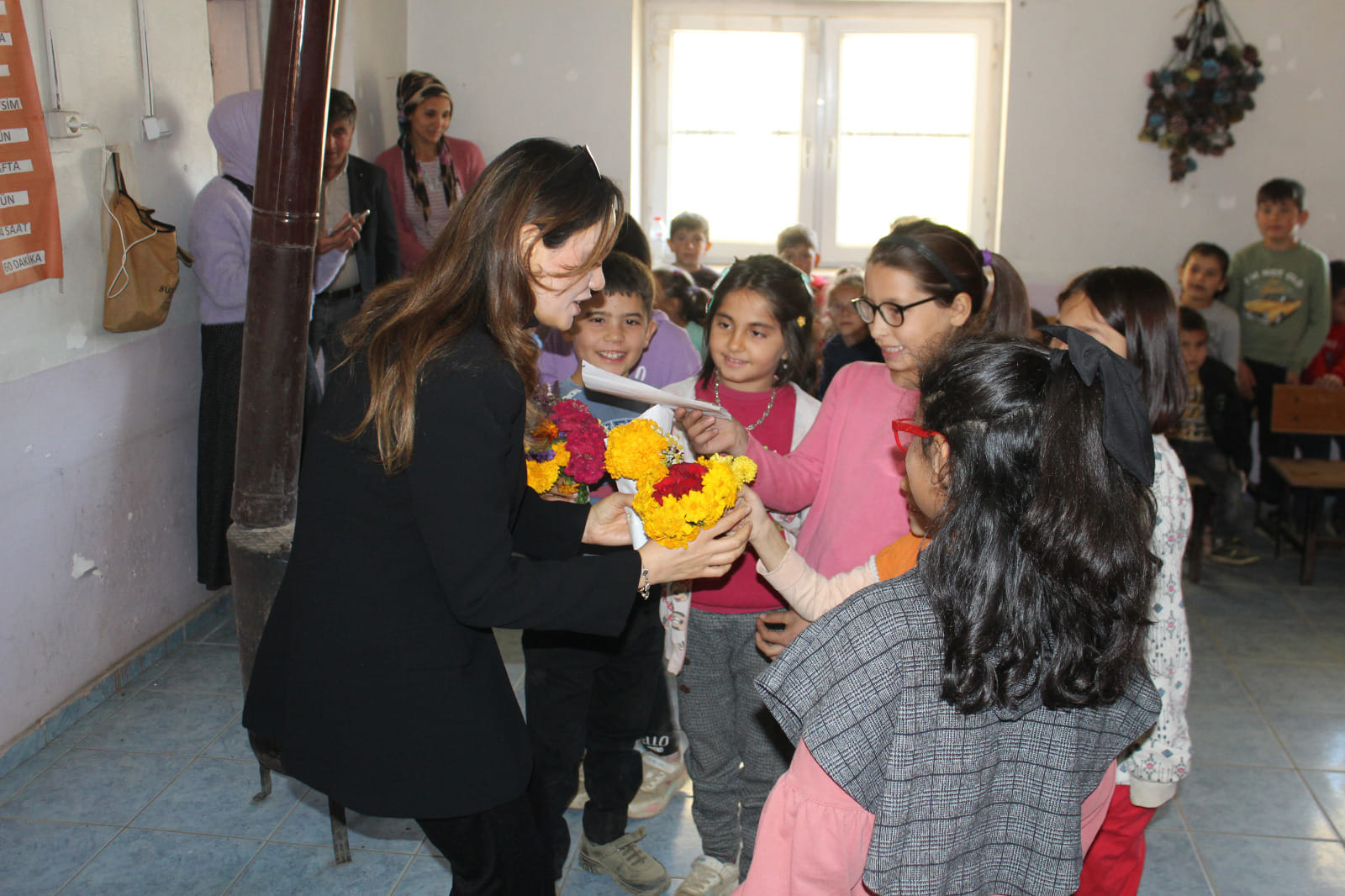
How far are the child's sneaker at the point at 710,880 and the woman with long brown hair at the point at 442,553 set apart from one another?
1073 millimetres

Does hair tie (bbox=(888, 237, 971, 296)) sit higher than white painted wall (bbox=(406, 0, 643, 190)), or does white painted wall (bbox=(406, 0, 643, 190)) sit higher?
white painted wall (bbox=(406, 0, 643, 190))

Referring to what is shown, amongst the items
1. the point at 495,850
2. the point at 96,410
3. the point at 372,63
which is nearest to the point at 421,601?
the point at 495,850

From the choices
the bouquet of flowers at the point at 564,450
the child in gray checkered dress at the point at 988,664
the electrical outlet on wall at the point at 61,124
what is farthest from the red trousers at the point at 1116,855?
the electrical outlet on wall at the point at 61,124

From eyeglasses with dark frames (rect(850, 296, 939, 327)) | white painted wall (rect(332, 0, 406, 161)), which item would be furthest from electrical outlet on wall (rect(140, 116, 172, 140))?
eyeglasses with dark frames (rect(850, 296, 939, 327))

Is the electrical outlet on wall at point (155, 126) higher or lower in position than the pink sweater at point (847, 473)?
higher

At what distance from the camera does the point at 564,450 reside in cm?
246

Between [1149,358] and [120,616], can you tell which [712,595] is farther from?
[120,616]

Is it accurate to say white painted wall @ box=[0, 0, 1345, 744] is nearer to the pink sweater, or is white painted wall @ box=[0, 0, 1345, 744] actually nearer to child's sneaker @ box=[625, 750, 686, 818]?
child's sneaker @ box=[625, 750, 686, 818]

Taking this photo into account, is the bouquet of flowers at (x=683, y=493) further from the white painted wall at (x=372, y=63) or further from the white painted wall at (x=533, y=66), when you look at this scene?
the white painted wall at (x=533, y=66)

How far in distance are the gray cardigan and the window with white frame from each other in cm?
610

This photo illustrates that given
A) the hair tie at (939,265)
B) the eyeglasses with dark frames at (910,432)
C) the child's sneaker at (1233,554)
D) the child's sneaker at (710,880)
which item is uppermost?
the hair tie at (939,265)

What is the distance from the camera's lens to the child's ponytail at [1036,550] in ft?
4.48

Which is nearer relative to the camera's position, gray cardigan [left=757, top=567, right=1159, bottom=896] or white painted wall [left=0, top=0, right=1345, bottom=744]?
gray cardigan [left=757, top=567, right=1159, bottom=896]

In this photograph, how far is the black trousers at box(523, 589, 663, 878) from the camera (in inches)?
104
